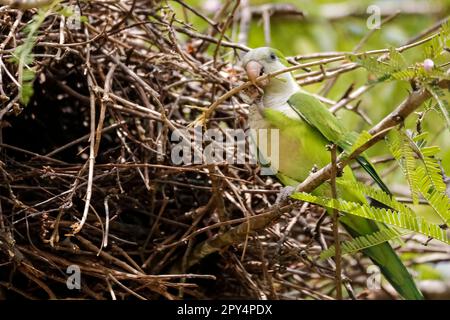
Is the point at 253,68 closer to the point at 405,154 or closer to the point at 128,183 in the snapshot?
the point at 128,183

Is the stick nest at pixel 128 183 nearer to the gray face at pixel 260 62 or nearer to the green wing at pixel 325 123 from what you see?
the gray face at pixel 260 62

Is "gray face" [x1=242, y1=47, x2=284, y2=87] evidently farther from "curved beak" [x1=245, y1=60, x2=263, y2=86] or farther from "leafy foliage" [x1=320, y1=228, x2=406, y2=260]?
"leafy foliage" [x1=320, y1=228, x2=406, y2=260]

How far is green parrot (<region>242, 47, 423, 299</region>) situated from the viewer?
2.76 metres

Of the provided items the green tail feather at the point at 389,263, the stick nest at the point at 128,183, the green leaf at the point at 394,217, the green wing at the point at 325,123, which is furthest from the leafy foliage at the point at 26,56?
the green tail feather at the point at 389,263

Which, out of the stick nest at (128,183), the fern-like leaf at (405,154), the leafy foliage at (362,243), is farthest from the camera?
the stick nest at (128,183)

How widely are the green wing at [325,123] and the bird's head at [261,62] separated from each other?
0.14m

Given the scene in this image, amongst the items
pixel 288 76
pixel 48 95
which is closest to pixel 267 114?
pixel 288 76

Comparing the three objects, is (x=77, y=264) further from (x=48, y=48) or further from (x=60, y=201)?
(x=48, y=48)

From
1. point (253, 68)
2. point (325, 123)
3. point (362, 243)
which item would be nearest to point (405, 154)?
point (362, 243)

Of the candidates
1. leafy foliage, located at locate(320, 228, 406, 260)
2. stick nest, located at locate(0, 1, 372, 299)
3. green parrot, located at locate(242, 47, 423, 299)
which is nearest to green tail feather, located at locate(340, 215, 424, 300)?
green parrot, located at locate(242, 47, 423, 299)

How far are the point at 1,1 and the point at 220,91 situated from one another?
1112 millimetres

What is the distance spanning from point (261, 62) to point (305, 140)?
344 millimetres

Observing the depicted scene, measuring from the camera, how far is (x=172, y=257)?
2.79 m

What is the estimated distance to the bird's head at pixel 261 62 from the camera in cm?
281
